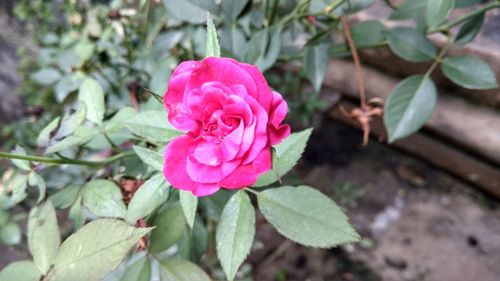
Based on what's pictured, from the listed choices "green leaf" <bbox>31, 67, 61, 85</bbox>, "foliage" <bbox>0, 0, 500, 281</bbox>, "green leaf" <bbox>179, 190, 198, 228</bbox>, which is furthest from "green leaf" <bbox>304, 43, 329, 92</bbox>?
"green leaf" <bbox>31, 67, 61, 85</bbox>

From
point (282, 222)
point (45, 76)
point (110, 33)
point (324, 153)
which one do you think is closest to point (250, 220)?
point (282, 222)

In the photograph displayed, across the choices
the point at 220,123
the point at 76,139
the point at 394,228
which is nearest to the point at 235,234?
the point at 220,123

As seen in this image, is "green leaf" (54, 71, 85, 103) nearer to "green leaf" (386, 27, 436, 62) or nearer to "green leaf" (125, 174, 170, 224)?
"green leaf" (125, 174, 170, 224)

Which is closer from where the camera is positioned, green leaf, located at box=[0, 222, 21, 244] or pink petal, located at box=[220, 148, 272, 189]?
pink petal, located at box=[220, 148, 272, 189]

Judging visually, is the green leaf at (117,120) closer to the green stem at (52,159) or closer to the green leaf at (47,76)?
the green stem at (52,159)

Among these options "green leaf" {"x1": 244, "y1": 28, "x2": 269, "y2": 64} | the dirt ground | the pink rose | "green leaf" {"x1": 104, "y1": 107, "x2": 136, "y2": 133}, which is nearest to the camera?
the pink rose

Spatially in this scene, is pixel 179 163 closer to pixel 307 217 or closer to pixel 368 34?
pixel 307 217

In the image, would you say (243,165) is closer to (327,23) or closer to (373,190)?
(327,23)
